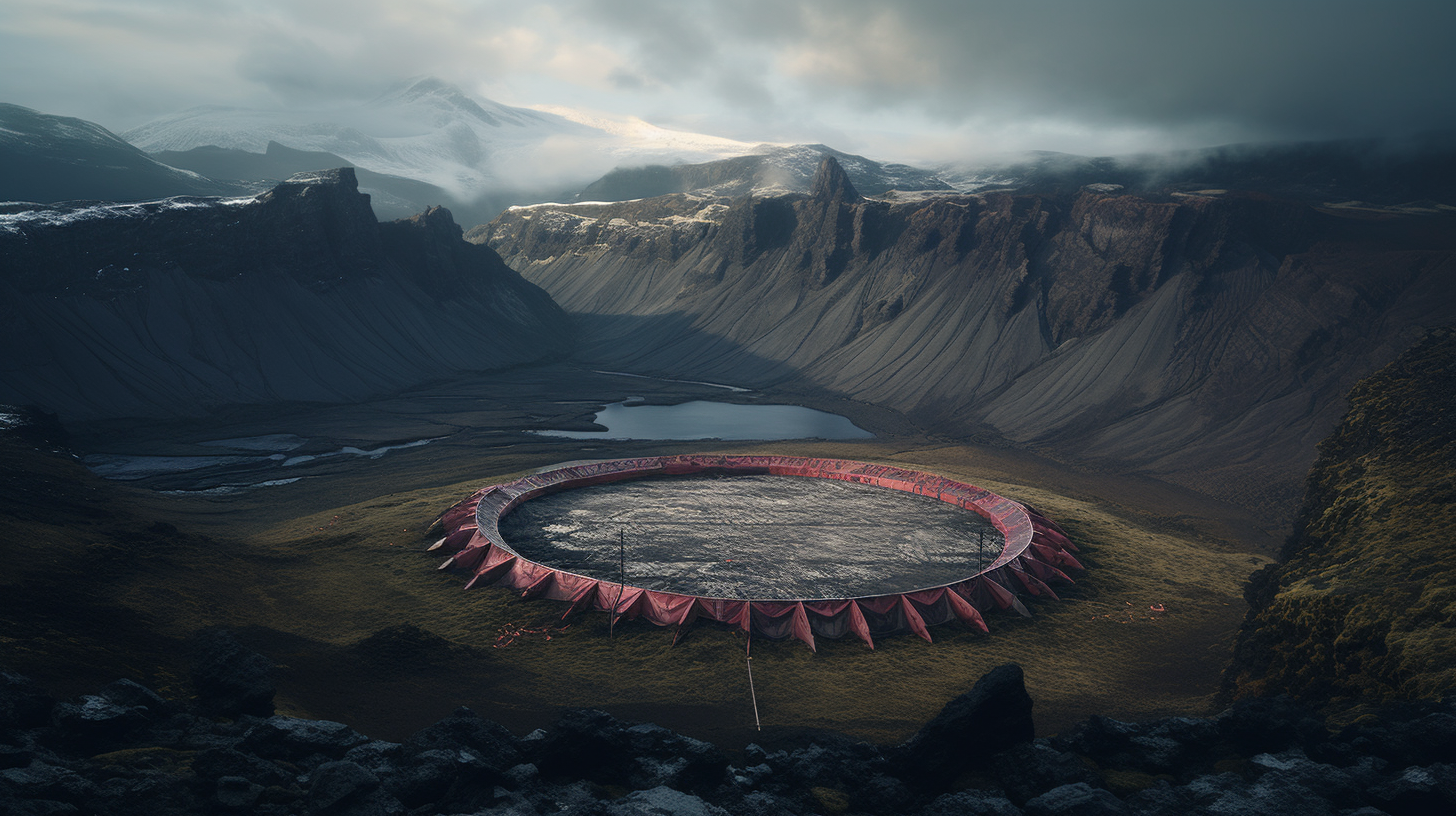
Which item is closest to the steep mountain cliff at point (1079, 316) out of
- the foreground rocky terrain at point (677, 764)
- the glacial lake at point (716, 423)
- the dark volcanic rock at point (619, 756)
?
the glacial lake at point (716, 423)

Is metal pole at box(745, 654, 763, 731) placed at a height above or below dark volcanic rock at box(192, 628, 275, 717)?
below

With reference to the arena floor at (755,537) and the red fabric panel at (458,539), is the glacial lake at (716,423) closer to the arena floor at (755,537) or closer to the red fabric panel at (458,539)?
the arena floor at (755,537)

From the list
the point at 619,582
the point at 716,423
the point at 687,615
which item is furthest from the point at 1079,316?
the point at 687,615

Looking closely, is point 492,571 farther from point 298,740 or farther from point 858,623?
point 298,740

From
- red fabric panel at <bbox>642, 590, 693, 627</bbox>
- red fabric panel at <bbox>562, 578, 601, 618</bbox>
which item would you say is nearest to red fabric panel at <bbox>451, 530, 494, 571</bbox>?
red fabric panel at <bbox>562, 578, 601, 618</bbox>

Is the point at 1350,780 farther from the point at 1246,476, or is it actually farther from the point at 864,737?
the point at 1246,476

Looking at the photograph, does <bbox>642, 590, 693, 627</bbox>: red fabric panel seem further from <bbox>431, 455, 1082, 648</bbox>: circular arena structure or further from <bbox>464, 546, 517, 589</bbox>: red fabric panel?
<bbox>464, 546, 517, 589</bbox>: red fabric panel
